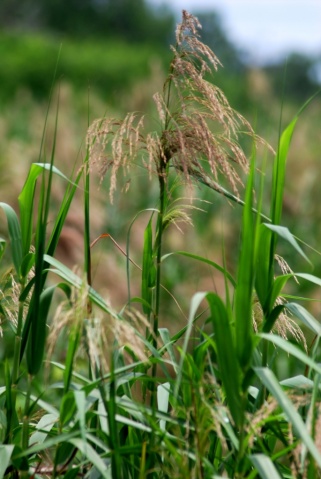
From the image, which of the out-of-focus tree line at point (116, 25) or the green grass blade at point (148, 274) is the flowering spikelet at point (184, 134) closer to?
the green grass blade at point (148, 274)

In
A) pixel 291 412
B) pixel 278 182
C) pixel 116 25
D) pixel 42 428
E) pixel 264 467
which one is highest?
pixel 116 25

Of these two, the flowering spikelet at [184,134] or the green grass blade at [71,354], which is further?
the flowering spikelet at [184,134]

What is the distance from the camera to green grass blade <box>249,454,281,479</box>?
1.48m

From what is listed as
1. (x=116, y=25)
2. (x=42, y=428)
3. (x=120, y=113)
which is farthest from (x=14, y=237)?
(x=116, y=25)

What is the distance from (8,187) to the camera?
667 cm

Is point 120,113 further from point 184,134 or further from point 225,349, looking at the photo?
point 225,349

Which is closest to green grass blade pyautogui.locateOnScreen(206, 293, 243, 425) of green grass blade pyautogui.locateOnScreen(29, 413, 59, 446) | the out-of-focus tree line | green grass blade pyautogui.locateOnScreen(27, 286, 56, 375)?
green grass blade pyautogui.locateOnScreen(27, 286, 56, 375)

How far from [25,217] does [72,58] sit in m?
20.6

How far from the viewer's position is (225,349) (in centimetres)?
161

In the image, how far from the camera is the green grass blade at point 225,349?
1.61 meters

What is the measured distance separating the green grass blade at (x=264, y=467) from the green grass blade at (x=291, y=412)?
0.24ft

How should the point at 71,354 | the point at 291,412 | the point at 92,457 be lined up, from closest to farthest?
1. the point at 291,412
2. the point at 92,457
3. the point at 71,354

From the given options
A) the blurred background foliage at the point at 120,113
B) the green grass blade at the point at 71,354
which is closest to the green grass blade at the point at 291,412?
the green grass blade at the point at 71,354

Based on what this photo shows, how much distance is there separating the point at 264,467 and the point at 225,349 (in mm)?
211
